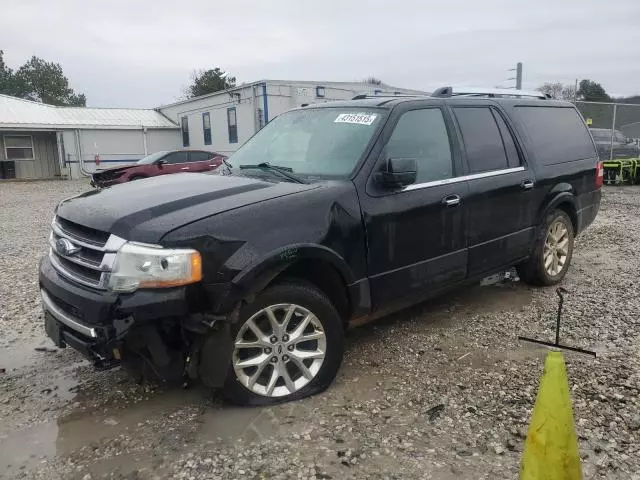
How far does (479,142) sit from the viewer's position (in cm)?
460

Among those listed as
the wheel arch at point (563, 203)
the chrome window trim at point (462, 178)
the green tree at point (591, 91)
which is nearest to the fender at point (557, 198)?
the wheel arch at point (563, 203)

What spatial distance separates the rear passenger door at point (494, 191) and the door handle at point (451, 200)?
169 mm

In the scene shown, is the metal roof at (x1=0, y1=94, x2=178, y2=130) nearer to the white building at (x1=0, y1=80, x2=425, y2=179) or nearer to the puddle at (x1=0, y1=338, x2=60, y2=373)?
the white building at (x1=0, y1=80, x2=425, y2=179)

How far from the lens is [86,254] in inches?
122

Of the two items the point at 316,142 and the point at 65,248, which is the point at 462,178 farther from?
the point at 65,248

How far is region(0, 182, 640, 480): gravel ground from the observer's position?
2.79 m

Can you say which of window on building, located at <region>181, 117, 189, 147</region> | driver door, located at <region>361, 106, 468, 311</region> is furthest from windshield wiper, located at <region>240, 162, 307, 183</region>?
window on building, located at <region>181, 117, 189, 147</region>

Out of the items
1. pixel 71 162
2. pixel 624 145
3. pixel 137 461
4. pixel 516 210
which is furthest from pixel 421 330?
pixel 71 162

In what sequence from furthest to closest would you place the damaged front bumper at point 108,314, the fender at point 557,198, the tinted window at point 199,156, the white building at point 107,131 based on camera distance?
the white building at point 107,131, the tinted window at point 199,156, the fender at point 557,198, the damaged front bumper at point 108,314

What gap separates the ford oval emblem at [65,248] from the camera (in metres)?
3.17

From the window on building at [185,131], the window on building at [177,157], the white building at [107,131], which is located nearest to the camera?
the window on building at [177,157]

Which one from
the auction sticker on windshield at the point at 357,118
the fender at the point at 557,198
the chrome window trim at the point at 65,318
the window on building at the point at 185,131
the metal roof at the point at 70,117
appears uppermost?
the metal roof at the point at 70,117

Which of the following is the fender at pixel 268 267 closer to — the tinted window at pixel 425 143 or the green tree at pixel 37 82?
the tinted window at pixel 425 143

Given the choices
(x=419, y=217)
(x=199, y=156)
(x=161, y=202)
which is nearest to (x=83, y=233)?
(x=161, y=202)
